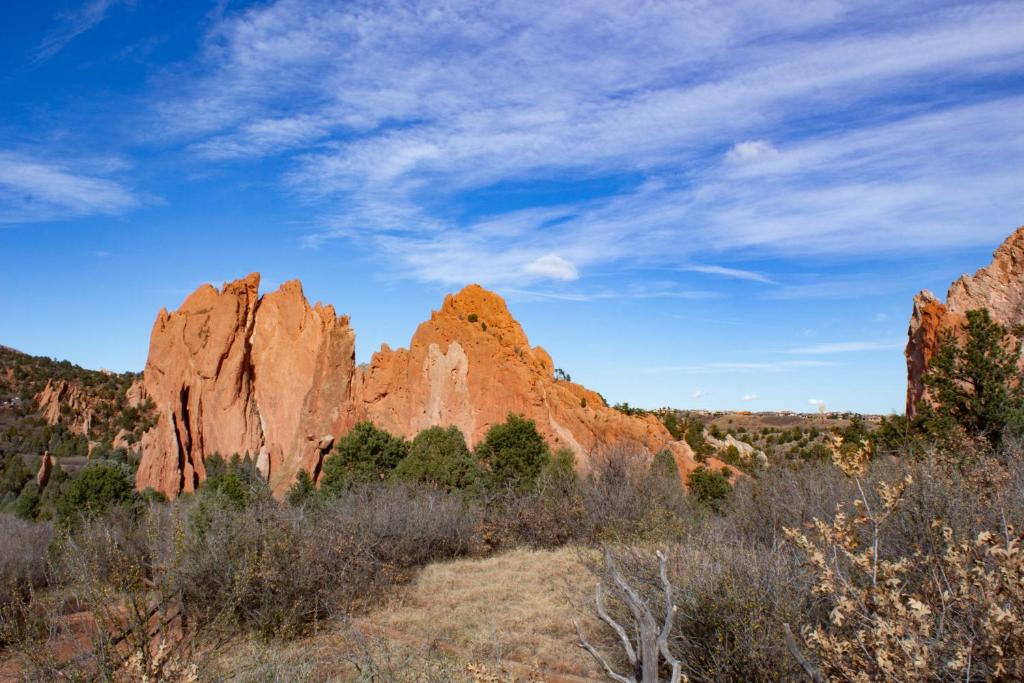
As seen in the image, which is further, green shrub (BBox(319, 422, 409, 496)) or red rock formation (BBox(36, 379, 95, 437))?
red rock formation (BBox(36, 379, 95, 437))

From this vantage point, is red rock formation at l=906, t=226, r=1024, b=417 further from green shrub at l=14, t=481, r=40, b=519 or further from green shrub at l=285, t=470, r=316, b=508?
green shrub at l=14, t=481, r=40, b=519

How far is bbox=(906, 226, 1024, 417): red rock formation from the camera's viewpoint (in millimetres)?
32438

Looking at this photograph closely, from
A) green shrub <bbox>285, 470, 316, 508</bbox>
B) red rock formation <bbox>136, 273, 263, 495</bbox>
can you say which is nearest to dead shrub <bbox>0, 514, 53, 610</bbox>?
green shrub <bbox>285, 470, 316, 508</bbox>

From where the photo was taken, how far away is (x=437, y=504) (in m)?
15.1

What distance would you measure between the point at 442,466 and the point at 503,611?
13.4 meters

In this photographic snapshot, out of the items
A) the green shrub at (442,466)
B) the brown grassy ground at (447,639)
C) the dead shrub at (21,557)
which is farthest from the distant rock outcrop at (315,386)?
the brown grassy ground at (447,639)

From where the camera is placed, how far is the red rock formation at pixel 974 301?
106ft

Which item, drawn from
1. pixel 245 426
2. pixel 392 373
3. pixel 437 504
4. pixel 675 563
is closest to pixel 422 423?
pixel 392 373

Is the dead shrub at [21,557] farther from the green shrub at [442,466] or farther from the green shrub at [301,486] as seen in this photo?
the green shrub at [301,486]

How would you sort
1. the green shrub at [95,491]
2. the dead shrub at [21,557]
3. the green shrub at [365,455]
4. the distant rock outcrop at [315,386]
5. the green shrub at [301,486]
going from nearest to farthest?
1. the dead shrub at [21,557]
2. the green shrub at [95,491]
3. the green shrub at [365,455]
4. the green shrub at [301,486]
5. the distant rock outcrop at [315,386]

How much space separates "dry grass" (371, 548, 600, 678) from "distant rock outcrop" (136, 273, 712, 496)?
21.9 metres

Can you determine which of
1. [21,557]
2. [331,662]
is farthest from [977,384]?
[21,557]

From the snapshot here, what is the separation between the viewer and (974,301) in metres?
33.6

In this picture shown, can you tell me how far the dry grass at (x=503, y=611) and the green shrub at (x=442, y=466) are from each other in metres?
7.20
